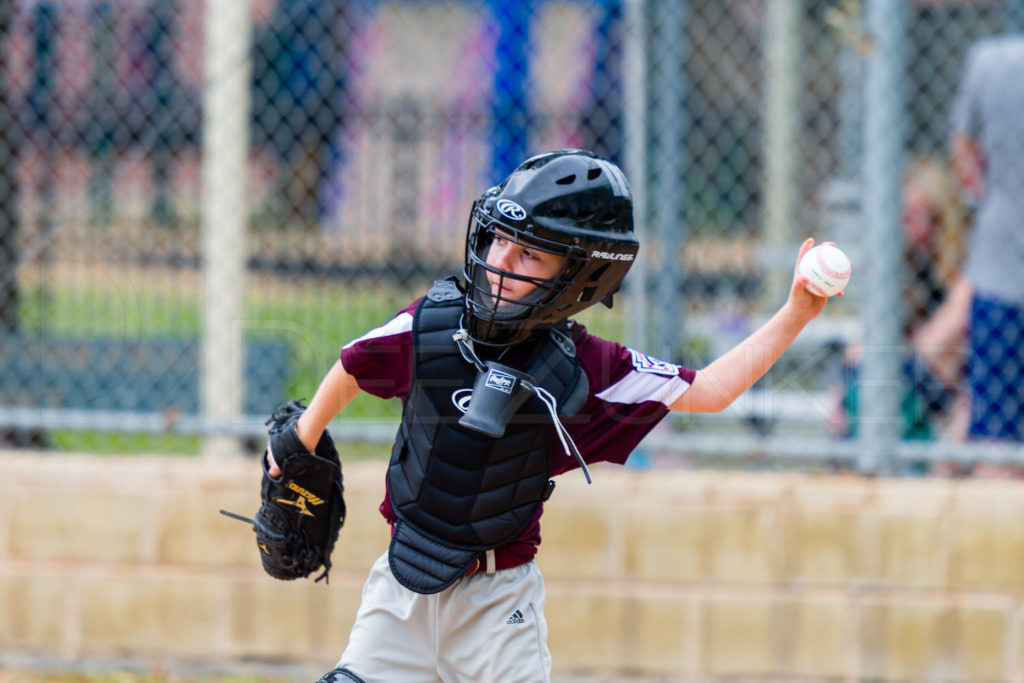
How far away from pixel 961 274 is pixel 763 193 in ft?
3.81

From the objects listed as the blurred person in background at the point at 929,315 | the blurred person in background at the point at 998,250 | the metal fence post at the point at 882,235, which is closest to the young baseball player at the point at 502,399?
the metal fence post at the point at 882,235

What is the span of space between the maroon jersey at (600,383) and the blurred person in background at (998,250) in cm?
212

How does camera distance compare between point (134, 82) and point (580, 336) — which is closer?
point (580, 336)

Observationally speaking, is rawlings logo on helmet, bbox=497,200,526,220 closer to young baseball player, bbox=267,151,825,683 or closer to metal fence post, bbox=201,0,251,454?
young baseball player, bbox=267,151,825,683

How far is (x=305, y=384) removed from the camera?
225 inches

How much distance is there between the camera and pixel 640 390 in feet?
8.66

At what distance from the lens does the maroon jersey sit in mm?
2637

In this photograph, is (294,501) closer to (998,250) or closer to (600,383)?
(600,383)

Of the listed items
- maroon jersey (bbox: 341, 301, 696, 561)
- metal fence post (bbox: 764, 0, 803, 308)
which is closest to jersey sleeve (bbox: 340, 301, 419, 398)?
maroon jersey (bbox: 341, 301, 696, 561)

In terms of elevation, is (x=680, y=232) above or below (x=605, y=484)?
above

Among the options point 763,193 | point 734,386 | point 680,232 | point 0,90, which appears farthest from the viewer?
point 763,193

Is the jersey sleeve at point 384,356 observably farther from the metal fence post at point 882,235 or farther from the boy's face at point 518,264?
the metal fence post at point 882,235

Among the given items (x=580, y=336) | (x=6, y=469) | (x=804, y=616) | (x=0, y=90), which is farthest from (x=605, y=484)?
(x=0, y=90)

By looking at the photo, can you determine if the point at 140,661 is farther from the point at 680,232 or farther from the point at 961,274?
the point at 961,274
